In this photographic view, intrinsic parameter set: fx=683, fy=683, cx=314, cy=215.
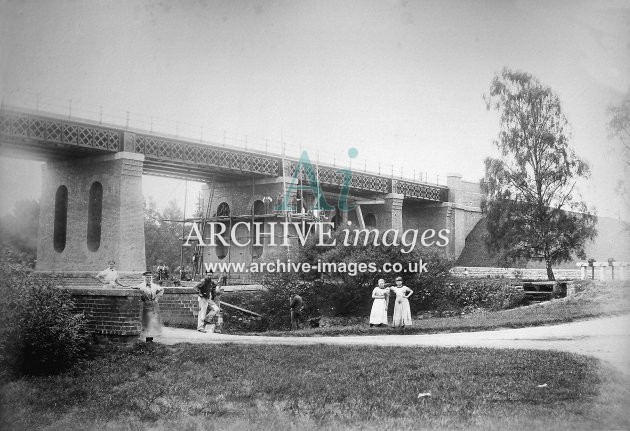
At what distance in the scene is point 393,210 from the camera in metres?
35.2

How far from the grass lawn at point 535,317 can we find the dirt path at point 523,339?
0.93 m

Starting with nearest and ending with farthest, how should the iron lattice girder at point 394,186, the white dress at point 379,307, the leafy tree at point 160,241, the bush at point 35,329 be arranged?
the bush at point 35,329 → the white dress at point 379,307 → the iron lattice girder at point 394,186 → the leafy tree at point 160,241

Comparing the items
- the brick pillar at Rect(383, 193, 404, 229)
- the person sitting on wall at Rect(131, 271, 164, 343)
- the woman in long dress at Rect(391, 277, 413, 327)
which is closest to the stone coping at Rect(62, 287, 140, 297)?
the person sitting on wall at Rect(131, 271, 164, 343)

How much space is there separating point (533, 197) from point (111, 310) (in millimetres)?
18939

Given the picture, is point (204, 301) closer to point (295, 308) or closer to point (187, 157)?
point (295, 308)

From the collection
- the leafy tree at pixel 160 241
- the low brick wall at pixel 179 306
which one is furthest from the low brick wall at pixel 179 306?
the leafy tree at pixel 160 241

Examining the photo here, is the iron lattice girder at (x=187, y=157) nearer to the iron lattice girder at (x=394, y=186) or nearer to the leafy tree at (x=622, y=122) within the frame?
the iron lattice girder at (x=394, y=186)

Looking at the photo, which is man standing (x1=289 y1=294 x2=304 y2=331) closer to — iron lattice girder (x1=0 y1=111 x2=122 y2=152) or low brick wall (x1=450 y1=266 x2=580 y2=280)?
iron lattice girder (x1=0 y1=111 x2=122 y2=152)

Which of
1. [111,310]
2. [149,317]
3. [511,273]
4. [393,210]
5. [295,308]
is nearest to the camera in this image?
[111,310]

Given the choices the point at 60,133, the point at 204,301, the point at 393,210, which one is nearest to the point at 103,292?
the point at 204,301

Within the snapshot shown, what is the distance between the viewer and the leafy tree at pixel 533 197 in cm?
2284

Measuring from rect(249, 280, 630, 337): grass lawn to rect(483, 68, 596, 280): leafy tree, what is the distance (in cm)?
476

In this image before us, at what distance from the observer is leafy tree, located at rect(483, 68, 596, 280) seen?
899 inches

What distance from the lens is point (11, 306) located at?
10.1 meters
